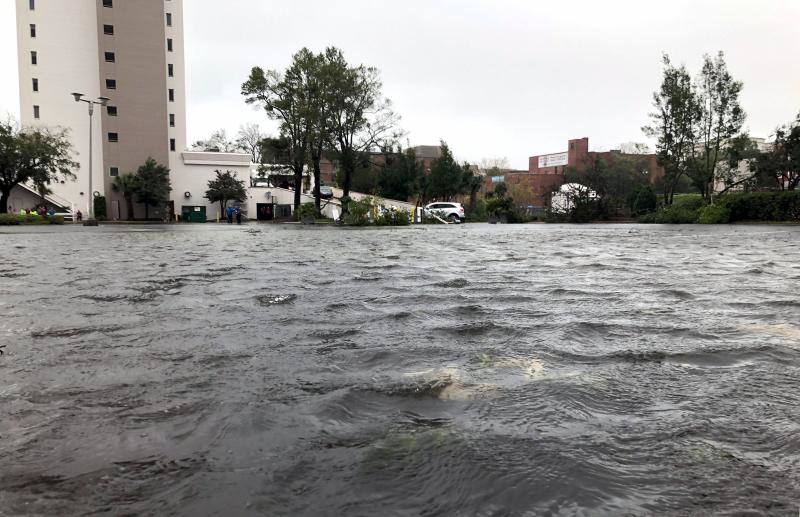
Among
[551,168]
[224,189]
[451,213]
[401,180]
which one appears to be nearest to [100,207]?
[224,189]

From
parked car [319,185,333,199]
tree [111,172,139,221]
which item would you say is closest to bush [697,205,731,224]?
parked car [319,185,333,199]

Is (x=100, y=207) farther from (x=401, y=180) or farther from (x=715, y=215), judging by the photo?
(x=715, y=215)

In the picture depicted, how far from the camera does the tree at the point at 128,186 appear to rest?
51500 mm

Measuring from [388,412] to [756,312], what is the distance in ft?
12.0

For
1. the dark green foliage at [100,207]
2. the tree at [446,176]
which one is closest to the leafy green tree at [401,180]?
the tree at [446,176]

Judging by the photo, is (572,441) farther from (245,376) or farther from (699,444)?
(245,376)

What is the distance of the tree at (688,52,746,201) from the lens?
37.0m

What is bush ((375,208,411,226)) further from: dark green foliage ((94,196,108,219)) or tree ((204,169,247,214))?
dark green foliage ((94,196,108,219))

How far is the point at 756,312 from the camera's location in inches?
174

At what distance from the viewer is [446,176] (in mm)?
63719

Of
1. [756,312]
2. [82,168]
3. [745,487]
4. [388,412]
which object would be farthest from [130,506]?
[82,168]

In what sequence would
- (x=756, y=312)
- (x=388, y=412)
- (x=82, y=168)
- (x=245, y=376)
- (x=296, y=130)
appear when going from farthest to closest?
(x=82, y=168), (x=296, y=130), (x=756, y=312), (x=245, y=376), (x=388, y=412)

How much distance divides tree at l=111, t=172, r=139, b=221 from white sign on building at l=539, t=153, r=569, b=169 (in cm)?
7819

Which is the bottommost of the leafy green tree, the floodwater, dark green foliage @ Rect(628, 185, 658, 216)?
the floodwater
